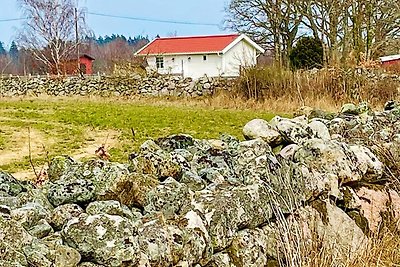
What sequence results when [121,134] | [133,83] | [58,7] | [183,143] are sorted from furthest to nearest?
[58,7] < [133,83] < [121,134] < [183,143]

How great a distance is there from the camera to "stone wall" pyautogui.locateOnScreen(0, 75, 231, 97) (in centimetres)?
1736

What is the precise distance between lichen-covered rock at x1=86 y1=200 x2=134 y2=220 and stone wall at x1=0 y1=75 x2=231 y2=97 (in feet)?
44.5

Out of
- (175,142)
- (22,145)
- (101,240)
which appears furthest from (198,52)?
(101,240)

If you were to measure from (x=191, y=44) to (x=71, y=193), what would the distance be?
115 ft

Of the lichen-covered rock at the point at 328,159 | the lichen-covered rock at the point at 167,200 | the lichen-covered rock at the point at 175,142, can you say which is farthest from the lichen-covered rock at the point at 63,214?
the lichen-covered rock at the point at 328,159

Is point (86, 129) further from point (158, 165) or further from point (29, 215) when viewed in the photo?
point (29, 215)

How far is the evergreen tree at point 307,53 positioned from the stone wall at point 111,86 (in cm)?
641

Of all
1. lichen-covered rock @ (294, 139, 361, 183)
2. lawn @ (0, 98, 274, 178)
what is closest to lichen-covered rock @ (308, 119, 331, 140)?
lichen-covered rock @ (294, 139, 361, 183)

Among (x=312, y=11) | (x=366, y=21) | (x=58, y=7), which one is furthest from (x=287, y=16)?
(x=58, y=7)

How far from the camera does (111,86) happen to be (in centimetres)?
1969

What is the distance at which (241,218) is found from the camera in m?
2.63

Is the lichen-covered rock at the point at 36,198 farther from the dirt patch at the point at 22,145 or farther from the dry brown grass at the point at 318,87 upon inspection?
the dry brown grass at the point at 318,87

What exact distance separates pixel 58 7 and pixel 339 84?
86.2 feet

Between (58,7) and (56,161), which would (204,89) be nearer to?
(56,161)
